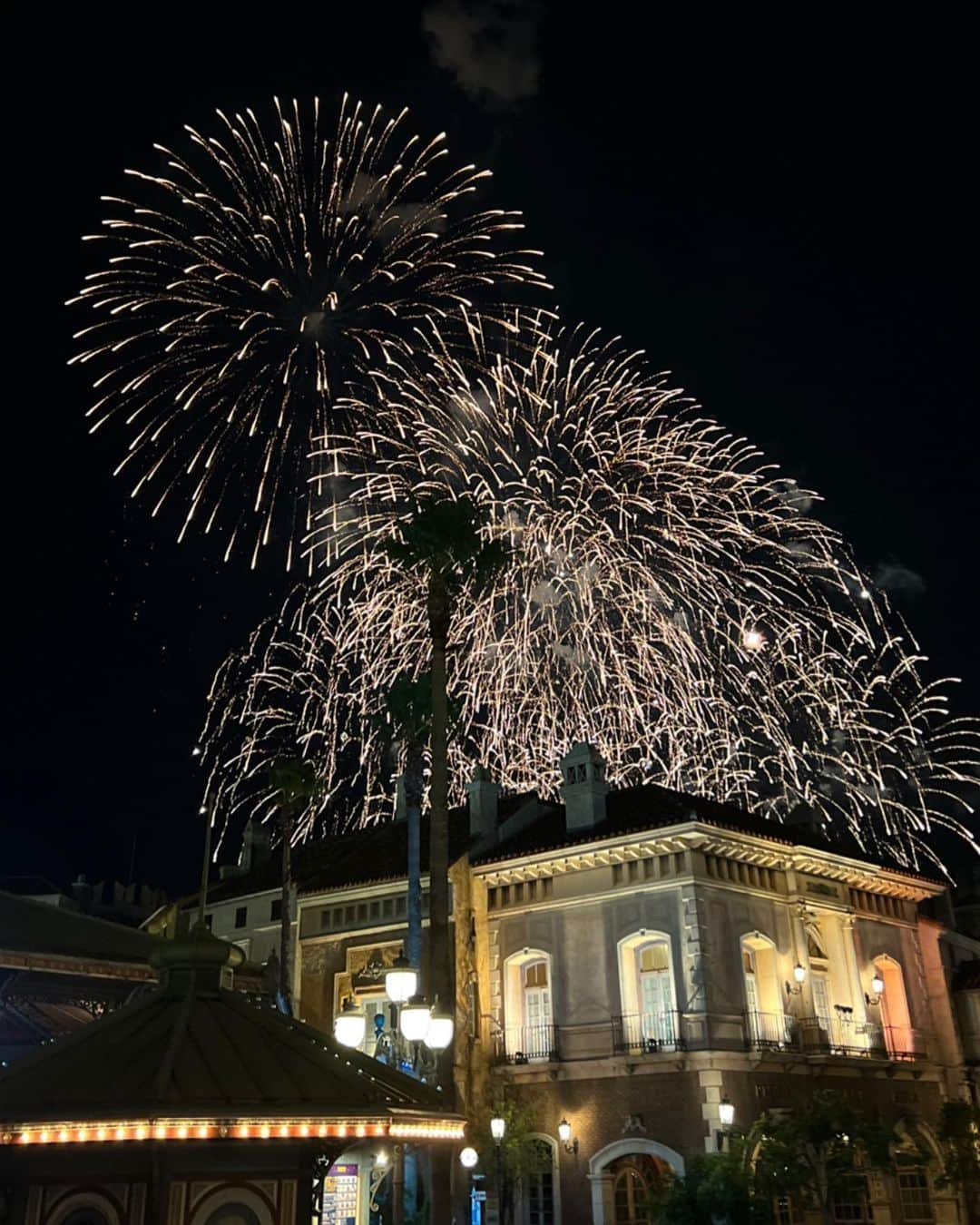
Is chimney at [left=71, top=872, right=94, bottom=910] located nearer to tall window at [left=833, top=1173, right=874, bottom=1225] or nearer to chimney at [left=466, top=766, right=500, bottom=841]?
chimney at [left=466, top=766, right=500, bottom=841]

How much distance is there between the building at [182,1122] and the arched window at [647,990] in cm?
1942

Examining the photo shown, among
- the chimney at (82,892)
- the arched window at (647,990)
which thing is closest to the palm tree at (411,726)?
the arched window at (647,990)

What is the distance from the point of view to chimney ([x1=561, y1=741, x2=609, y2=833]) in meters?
33.2

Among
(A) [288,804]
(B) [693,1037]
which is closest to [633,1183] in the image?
(B) [693,1037]

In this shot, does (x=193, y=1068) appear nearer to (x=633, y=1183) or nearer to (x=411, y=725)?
(x=411, y=725)

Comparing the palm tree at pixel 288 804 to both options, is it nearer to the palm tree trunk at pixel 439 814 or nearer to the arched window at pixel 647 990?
the arched window at pixel 647 990

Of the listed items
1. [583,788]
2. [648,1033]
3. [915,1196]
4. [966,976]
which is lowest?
[915,1196]

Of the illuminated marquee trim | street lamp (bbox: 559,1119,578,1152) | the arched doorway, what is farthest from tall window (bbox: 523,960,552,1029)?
the illuminated marquee trim

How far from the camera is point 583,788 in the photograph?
109ft

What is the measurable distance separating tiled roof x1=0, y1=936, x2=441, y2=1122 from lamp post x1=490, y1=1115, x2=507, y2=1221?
18.1 metres

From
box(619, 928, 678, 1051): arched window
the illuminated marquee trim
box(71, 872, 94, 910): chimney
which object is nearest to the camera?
the illuminated marquee trim

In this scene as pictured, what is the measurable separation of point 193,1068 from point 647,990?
873 inches

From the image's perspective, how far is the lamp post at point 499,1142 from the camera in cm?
2858

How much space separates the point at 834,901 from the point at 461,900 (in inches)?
430
